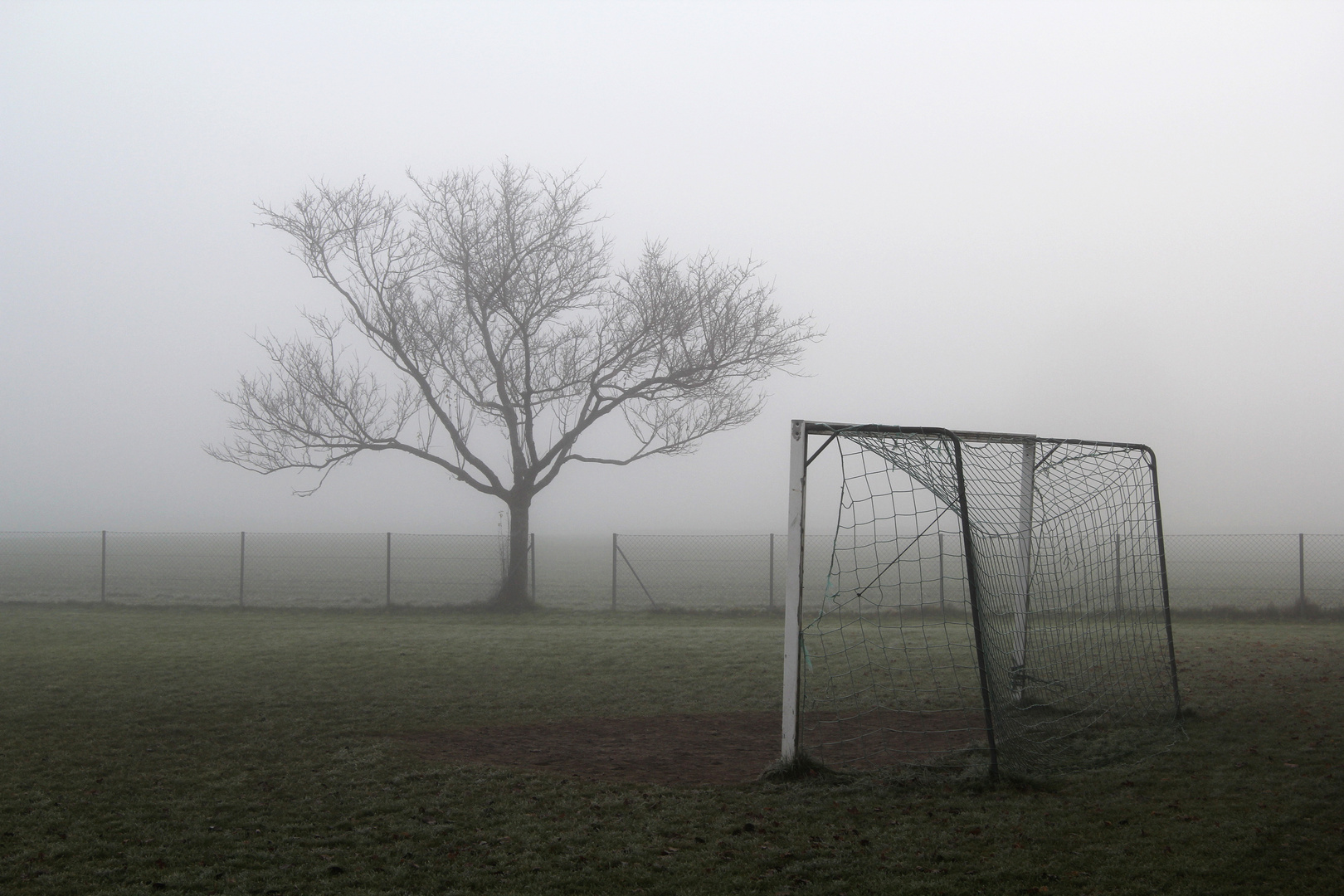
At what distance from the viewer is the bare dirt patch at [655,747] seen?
242 inches

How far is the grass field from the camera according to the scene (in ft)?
13.5

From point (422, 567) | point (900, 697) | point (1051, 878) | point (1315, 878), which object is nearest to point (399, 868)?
point (1051, 878)

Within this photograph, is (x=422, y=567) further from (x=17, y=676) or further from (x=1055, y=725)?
(x=1055, y=725)

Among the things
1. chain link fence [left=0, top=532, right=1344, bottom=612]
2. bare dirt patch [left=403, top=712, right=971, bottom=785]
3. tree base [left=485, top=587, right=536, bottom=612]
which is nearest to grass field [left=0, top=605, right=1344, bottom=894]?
bare dirt patch [left=403, top=712, right=971, bottom=785]

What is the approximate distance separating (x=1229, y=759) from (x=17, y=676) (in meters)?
11.2

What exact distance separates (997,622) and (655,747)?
9.83ft

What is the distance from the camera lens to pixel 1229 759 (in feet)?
20.0

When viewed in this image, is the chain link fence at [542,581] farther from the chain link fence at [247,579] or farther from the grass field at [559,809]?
the grass field at [559,809]

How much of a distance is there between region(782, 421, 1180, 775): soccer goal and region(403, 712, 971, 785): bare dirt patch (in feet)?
0.26

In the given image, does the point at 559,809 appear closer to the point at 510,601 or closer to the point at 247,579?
the point at 510,601

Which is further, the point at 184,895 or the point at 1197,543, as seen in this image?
the point at 1197,543

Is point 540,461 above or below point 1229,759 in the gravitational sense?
above

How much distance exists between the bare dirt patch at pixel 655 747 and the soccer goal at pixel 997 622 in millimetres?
80

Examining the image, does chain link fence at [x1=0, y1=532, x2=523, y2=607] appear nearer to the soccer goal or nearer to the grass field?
the grass field
